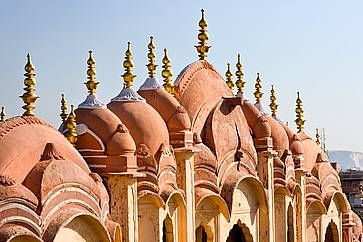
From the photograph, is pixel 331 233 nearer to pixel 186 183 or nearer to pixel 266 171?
pixel 266 171

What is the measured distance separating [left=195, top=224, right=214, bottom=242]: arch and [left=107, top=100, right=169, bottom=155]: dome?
330cm

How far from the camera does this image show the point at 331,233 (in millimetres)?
25375

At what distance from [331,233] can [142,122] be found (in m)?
12.1

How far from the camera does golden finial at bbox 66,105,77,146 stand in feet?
44.7

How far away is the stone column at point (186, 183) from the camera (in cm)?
1648

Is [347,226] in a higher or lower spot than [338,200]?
lower

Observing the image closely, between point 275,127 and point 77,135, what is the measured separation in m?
9.35

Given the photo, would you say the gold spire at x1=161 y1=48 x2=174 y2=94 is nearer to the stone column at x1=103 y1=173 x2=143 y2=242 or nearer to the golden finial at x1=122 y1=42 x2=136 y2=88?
the golden finial at x1=122 y1=42 x2=136 y2=88

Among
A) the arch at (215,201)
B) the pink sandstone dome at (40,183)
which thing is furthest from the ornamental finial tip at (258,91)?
the pink sandstone dome at (40,183)

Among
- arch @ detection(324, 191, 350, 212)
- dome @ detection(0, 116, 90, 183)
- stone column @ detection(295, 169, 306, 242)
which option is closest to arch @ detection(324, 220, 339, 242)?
arch @ detection(324, 191, 350, 212)

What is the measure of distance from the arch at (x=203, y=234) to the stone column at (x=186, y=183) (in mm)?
1332

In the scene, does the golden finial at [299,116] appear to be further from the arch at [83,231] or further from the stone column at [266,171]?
the arch at [83,231]

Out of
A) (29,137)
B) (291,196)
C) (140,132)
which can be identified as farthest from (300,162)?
(29,137)

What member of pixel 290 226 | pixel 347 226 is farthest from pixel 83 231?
pixel 347 226
